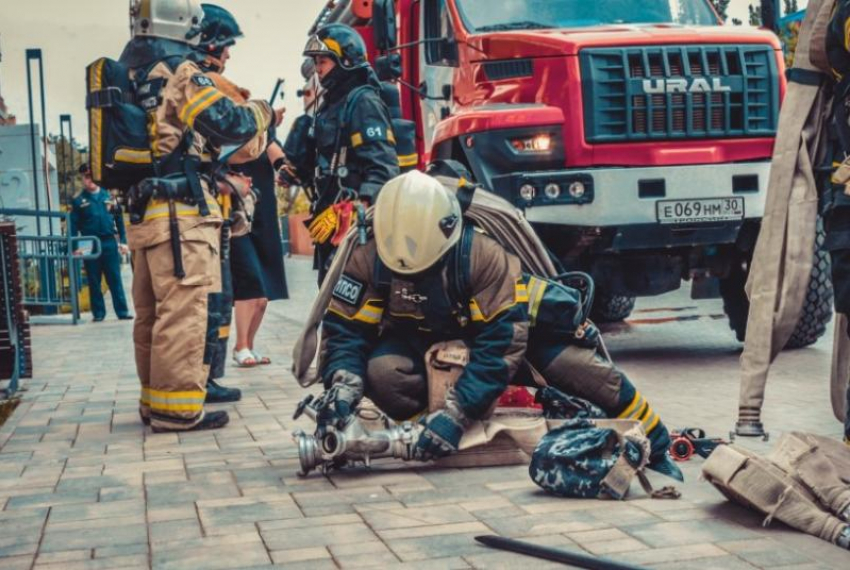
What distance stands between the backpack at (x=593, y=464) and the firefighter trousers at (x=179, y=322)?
2.36 metres

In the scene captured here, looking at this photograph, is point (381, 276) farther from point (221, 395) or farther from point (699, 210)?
point (699, 210)

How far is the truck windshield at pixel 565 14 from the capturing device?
30.8 feet

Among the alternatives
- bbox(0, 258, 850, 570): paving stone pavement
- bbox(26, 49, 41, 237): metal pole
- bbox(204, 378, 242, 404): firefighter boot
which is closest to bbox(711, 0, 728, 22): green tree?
bbox(0, 258, 850, 570): paving stone pavement

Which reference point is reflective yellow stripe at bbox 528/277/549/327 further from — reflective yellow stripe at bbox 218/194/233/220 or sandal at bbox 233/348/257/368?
sandal at bbox 233/348/257/368

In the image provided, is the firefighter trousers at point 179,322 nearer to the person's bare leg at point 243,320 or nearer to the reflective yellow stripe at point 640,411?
the reflective yellow stripe at point 640,411

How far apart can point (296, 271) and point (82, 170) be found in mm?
12135

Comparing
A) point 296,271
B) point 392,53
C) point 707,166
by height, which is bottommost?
point 296,271

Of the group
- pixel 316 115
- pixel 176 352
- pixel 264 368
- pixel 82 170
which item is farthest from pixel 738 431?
pixel 82 170

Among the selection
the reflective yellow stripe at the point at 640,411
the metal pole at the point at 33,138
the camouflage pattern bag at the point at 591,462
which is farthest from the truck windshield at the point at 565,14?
the metal pole at the point at 33,138

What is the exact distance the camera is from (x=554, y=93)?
8680 millimetres

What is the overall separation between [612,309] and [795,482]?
751cm

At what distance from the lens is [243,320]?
9.48m

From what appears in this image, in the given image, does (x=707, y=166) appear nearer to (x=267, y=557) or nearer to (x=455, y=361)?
(x=455, y=361)

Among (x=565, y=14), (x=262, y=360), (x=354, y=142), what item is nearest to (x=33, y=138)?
(x=262, y=360)
